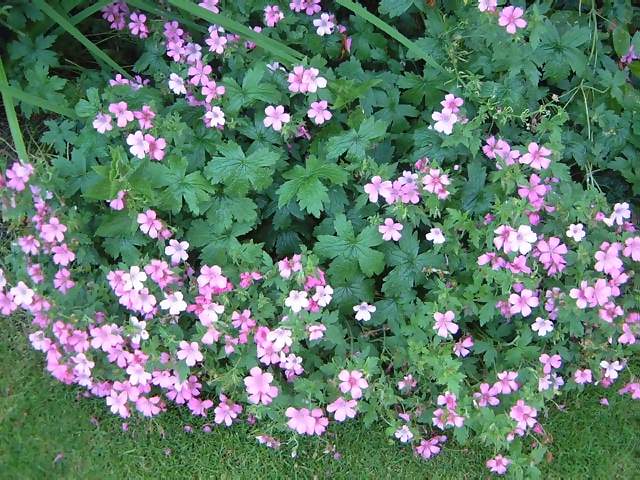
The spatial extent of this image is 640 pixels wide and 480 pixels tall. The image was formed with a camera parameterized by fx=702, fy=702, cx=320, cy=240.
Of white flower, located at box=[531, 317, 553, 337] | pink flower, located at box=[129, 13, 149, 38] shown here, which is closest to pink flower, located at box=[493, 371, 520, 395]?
white flower, located at box=[531, 317, 553, 337]

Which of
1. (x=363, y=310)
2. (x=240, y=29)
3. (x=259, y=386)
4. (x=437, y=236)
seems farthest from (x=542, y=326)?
(x=240, y=29)

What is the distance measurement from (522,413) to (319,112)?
126 cm

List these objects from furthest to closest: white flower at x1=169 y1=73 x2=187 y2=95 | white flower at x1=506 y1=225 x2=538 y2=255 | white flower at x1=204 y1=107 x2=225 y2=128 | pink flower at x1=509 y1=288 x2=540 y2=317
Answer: white flower at x1=169 y1=73 x2=187 y2=95
white flower at x1=204 y1=107 x2=225 y2=128
pink flower at x1=509 y1=288 x2=540 y2=317
white flower at x1=506 y1=225 x2=538 y2=255

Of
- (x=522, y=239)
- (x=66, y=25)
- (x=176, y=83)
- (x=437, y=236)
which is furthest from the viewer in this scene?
(x=66, y=25)

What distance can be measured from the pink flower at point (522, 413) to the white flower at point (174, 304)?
116cm

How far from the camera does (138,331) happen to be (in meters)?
2.30

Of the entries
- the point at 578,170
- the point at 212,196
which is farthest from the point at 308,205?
the point at 578,170

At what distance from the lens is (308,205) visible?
2.44m

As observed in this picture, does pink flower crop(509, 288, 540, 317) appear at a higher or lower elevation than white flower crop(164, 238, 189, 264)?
higher

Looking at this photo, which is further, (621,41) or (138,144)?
(621,41)

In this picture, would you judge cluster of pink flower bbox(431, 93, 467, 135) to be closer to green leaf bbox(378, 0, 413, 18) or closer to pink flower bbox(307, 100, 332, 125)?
pink flower bbox(307, 100, 332, 125)

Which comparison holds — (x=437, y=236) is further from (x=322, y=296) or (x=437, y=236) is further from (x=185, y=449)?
(x=185, y=449)

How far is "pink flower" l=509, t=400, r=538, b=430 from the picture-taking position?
93.0 inches

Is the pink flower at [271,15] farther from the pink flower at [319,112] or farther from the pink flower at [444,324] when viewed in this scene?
the pink flower at [444,324]
